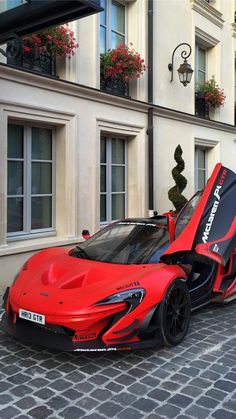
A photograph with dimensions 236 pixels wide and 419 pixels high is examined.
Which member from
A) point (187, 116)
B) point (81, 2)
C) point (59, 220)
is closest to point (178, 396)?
point (81, 2)

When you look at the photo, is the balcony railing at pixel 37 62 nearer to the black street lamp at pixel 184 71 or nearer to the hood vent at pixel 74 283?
the black street lamp at pixel 184 71

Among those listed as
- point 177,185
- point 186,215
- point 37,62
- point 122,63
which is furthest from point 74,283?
point 177,185

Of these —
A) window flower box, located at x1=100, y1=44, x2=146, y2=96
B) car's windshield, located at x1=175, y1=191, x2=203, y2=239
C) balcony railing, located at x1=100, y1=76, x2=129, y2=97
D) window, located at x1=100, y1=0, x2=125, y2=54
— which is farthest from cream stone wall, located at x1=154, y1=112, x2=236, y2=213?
car's windshield, located at x1=175, y1=191, x2=203, y2=239

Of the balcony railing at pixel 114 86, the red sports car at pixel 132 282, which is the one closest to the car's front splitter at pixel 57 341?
the red sports car at pixel 132 282

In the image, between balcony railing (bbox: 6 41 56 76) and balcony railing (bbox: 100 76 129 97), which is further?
balcony railing (bbox: 100 76 129 97)

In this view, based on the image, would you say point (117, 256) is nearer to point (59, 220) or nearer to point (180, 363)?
point (180, 363)

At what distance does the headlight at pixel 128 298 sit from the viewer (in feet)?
12.6

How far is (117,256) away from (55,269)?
2.30 feet

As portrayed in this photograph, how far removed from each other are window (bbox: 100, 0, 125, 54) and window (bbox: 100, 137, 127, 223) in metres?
1.95

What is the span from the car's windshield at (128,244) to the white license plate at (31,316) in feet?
3.61

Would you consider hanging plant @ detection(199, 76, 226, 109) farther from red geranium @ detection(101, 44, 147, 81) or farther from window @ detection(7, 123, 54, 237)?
window @ detection(7, 123, 54, 237)

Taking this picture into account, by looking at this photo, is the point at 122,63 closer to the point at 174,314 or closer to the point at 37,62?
the point at 37,62

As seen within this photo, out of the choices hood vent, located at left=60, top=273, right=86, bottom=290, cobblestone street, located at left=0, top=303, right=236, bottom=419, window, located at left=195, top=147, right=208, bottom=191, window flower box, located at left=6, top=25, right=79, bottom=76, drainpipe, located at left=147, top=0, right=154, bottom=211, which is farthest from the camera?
window, located at left=195, top=147, right=208, bottom=191

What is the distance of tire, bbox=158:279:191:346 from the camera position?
4.14m
